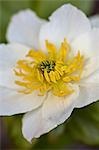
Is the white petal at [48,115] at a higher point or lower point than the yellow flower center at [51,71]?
lower

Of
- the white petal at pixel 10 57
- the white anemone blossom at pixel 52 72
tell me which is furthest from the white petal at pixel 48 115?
the white petal at pixel 10 57

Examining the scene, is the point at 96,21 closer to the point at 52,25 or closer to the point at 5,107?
the point at 52,25

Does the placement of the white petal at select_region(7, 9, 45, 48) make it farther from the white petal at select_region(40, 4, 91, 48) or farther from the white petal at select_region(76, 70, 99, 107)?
the white petal at select_region(76, 70, 99, 107)

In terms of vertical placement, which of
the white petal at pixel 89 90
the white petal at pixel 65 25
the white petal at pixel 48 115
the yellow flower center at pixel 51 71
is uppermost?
the white petal at pixel 65 25

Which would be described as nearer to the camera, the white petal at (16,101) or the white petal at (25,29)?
the white petal at (16,101)

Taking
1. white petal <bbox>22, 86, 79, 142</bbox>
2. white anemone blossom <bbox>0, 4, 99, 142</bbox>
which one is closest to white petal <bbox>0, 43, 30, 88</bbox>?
white anemone blossom <bbox>0, 4, 99, 142</bbox>

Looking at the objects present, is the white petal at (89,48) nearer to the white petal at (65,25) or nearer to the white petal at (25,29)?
the white petal at (65,25)

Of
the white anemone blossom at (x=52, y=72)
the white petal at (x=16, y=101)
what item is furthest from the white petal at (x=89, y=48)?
the white petal at (x=16, y=101)
